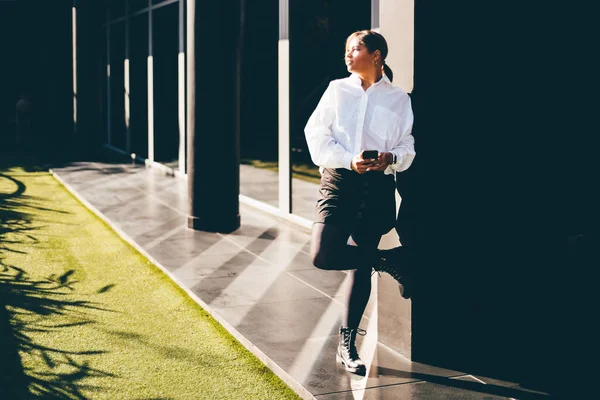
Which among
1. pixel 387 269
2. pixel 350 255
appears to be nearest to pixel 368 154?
pixel 350 255

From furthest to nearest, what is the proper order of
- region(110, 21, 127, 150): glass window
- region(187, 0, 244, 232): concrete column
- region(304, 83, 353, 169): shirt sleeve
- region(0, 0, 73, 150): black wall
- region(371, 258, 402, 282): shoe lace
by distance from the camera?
1. region(0, 0, 73, 150): black wall
2. region(110, 21, 127, 150): glass window
3. region(187, 0, 244, 232): concrete column
4. region(371, 258, 402, 282): shoe lace
5. region(304, 83, 353, 169): shirt sleeve

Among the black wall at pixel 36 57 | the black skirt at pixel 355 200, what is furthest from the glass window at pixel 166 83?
the black skirt at pixel 355 200

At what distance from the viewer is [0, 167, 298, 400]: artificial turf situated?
3910 mm

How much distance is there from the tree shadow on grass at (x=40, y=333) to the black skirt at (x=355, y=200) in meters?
1.44

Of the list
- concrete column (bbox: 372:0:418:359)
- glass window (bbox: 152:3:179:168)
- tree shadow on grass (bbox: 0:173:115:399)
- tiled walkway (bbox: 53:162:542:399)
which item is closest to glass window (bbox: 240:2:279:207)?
tiled walkway (bbox: 53:162:542:399)

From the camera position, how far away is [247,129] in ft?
29.7

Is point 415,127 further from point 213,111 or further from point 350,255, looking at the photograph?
point 213,111

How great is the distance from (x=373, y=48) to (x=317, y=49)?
3.92m

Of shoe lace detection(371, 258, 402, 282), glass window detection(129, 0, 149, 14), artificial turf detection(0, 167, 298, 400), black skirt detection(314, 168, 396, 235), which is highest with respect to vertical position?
glass window detection(129, 0, 149, 14)

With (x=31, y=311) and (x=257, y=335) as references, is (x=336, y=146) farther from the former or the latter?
(x=31, y=311)

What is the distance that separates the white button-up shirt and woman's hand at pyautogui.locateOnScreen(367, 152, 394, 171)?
0.36 ft

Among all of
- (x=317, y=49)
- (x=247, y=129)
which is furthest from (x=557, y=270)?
(x=247, y=129)

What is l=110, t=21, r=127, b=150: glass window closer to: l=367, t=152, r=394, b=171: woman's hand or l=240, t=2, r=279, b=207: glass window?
l=240, t=2, r=279, b=207: glass window

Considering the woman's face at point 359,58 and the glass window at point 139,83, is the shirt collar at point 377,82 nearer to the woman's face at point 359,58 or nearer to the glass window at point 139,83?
the woman's face at point 359,58
